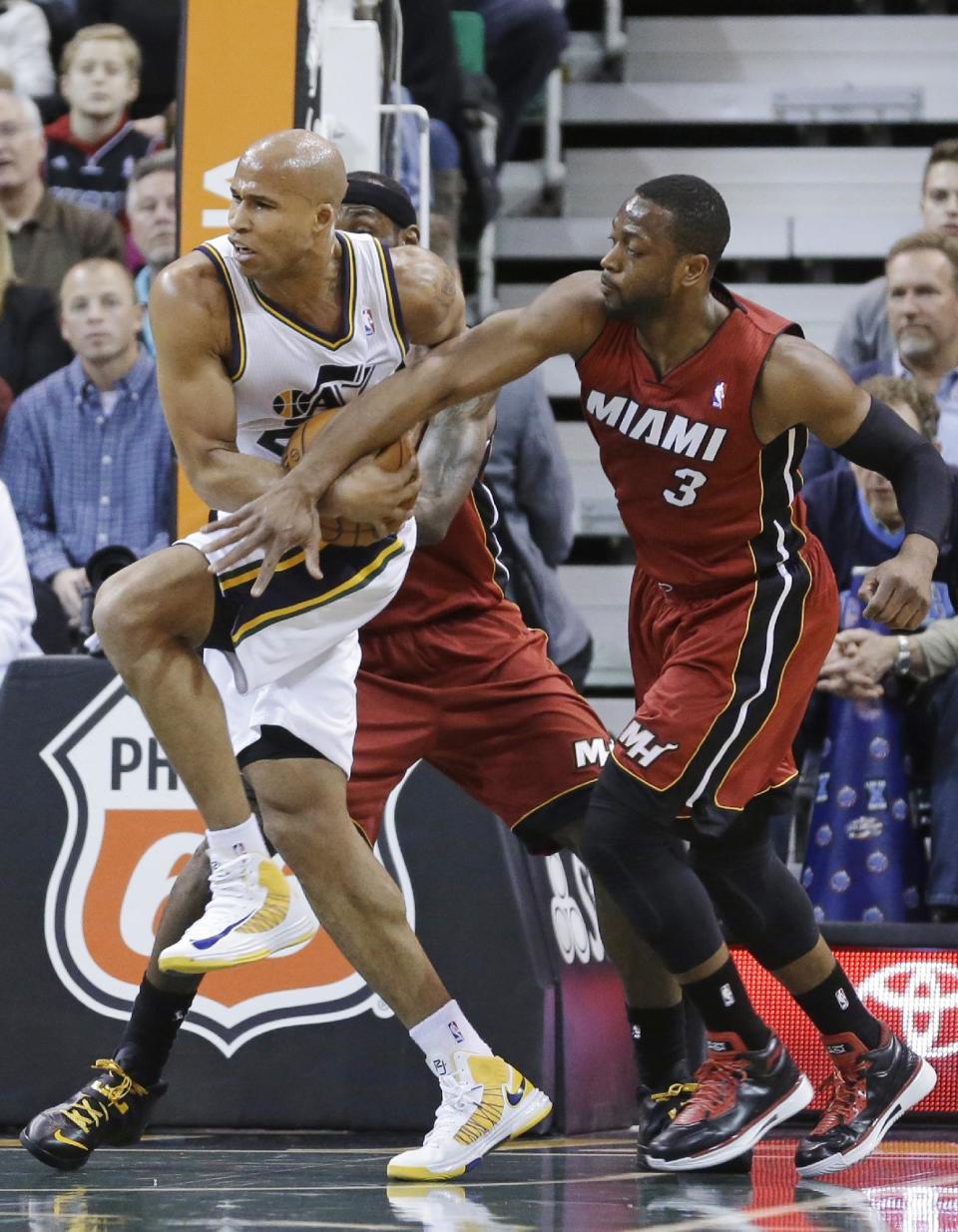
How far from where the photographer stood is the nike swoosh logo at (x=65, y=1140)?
3.80 metres

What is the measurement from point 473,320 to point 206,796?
532cm

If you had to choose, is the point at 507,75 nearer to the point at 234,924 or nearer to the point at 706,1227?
the point at 234,924

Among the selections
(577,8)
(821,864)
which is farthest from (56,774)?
(577,8)

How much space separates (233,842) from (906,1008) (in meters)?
1.88

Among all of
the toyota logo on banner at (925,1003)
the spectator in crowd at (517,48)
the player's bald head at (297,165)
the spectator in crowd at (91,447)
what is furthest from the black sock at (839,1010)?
the spectator in crowd at (517,48)

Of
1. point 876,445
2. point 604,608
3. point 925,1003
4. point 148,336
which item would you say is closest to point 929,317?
point 604,608

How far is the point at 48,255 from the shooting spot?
741 centimetres

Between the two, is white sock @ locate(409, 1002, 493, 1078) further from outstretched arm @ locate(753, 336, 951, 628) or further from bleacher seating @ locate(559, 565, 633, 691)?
bleacher seating @ locate(559, 565, 633, 691)

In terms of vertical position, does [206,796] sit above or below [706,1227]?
above

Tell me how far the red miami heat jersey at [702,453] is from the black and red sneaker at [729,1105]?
892mm

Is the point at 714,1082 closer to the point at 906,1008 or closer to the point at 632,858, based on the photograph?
the point at 632,858

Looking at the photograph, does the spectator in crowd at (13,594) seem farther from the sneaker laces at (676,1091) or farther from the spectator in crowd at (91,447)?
the sneaker laces at (676,1091)

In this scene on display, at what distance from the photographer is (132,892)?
470cm

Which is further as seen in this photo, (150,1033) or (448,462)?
(448,462)
